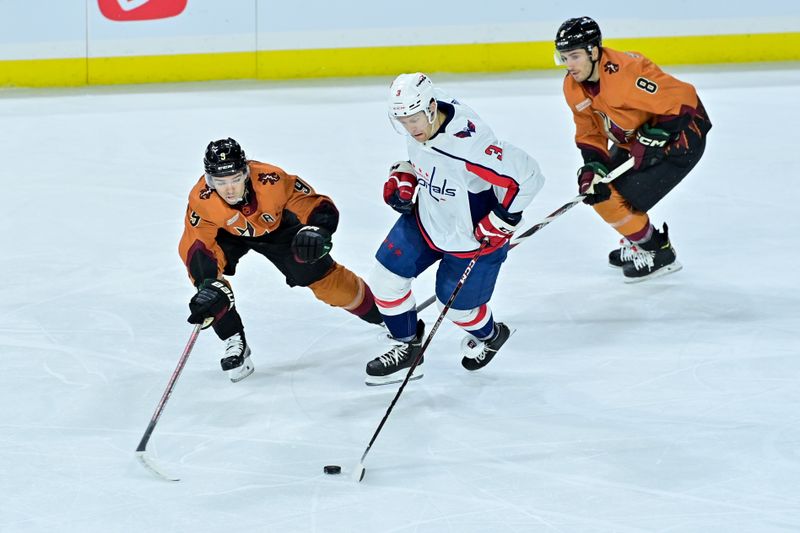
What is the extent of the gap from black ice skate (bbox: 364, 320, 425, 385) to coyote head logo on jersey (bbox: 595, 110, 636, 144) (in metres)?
1.19

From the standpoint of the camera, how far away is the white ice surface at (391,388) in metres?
2.56

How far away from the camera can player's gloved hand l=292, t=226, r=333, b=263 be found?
3.11 meters

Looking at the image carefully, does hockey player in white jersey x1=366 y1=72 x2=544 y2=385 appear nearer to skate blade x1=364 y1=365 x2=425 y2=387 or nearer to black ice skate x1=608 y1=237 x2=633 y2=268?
skate blade x1=364 y1=365 x2=425 y2=387

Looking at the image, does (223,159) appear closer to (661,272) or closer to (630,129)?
(630,129)

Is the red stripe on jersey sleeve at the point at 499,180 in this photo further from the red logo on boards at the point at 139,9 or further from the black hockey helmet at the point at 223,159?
the red logo on boards at the point at 139,9

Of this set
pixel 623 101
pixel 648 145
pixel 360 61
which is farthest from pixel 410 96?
pixel 360 61

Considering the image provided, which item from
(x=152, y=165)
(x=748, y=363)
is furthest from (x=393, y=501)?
(x=152, y=165)

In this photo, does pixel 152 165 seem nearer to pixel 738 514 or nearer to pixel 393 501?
pixel 393 501

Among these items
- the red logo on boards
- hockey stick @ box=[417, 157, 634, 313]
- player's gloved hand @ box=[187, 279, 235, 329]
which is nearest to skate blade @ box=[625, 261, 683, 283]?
hockey stick @ box=[417, 157, 634, 313]

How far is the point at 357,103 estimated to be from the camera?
684 centimetres

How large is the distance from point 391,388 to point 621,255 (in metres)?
1.38

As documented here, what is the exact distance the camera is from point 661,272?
416 cm

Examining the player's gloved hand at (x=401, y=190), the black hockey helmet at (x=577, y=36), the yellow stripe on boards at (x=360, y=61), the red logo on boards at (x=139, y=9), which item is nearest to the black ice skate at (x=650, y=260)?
the black hockey helmet at (x=577, y=36)

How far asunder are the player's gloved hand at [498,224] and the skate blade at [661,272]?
1157mm
